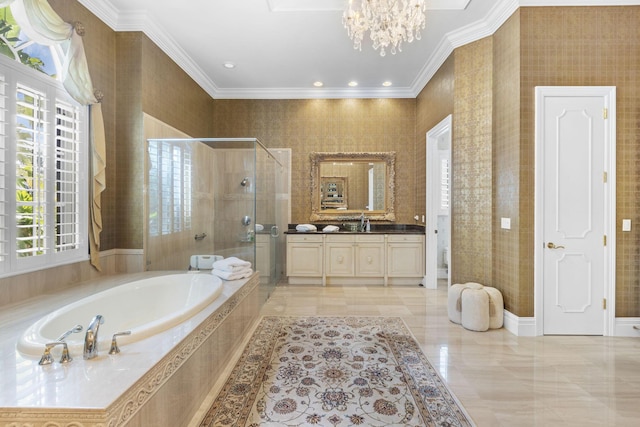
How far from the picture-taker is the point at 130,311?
2.46m

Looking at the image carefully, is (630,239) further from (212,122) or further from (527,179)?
(212,122)

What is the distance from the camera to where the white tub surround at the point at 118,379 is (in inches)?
41.6

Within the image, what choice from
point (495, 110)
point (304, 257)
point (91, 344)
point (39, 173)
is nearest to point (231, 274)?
point (91, 344)

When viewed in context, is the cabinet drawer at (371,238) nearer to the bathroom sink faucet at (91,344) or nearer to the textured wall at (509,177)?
the textured wall at (509,177)

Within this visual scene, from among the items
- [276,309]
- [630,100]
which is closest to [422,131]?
[630,100]

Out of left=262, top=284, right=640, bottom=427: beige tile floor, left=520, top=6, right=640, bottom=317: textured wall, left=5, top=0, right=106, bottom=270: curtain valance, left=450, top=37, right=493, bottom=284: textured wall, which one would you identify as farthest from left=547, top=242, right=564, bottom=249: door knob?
left=5, top=0, right=106, bottom=270: curtain valance

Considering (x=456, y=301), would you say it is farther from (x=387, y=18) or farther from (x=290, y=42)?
(x=290, y=42)

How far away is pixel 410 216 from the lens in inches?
203

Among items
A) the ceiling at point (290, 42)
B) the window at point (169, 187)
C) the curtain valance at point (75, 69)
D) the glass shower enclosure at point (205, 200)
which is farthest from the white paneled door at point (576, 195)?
the curtain valance at point (75, 69)

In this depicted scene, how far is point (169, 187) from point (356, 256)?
108 inches

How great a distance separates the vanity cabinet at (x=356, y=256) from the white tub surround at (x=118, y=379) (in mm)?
2584

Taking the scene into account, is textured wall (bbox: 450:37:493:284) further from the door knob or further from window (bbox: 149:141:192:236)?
window (bbox: 149:141:192:236)

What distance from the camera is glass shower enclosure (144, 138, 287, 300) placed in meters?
3.42

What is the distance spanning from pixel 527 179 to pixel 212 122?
456 cm
